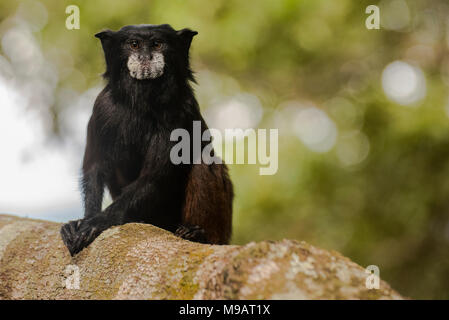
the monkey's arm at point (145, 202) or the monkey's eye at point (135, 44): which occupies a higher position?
the monkey's eye at point (135, 44)

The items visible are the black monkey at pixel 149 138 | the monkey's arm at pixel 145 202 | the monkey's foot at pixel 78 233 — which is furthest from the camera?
the black monkey at pixel 149 138

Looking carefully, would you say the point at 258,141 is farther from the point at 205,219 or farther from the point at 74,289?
the point at 74,289

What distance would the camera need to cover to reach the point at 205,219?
3.08 meters

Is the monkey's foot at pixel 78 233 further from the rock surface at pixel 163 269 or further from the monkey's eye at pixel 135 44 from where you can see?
the monkey's eye at pixel 135 44

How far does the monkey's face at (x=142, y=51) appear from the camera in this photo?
294 cm

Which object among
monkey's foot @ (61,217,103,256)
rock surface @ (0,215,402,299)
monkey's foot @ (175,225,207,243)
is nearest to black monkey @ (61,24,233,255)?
monkey's foot @ (175,225,207,243)

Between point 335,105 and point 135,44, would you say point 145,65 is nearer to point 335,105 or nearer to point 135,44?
point 135,44

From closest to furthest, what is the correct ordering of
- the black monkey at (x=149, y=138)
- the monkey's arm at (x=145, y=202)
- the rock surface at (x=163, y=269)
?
the rock surface at (x=163, y=269), the monkey's arm at (x=145, y=202), the black monkey at (x=149, y=138)

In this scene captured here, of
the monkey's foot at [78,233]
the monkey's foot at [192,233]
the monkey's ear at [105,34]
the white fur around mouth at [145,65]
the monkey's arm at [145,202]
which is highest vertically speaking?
the monkey's ear at [105,34]

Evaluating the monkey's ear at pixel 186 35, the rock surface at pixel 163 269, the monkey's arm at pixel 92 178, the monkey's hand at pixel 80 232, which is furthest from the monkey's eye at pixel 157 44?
the rock surface at pixel 163 269

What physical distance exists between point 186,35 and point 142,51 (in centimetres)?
35

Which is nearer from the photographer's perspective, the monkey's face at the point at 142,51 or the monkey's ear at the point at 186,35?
the monkey's face at the point at 142,51

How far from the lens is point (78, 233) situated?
2445 millimetres
